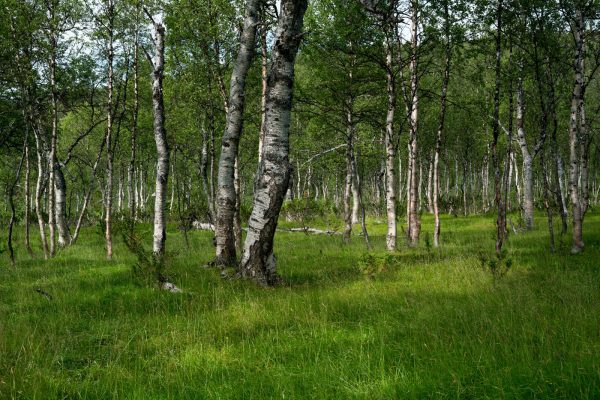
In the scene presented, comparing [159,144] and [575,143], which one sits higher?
[159,144]

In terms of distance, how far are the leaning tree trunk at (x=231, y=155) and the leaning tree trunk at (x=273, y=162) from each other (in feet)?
5.62

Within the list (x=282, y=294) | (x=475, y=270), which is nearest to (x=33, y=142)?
(x=282, y=294)

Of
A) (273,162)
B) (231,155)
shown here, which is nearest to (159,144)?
(231,155)

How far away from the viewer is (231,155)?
9.02 m

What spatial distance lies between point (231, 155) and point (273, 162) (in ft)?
6.82

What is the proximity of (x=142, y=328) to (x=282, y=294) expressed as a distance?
2.12m

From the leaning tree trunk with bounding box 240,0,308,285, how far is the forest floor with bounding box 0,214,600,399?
58 cm

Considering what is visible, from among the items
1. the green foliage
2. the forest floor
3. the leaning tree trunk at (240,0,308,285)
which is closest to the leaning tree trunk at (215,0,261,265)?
the forest floor

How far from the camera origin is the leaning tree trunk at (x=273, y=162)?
720 centimetres

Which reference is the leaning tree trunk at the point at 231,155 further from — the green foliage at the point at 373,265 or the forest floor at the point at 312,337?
the green foliage at the point at 373,265

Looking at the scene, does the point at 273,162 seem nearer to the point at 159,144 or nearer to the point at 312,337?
the point at 312,337

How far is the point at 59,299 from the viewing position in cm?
658

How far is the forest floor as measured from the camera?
3.19m

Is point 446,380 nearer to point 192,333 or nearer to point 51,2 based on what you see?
point 192,333
